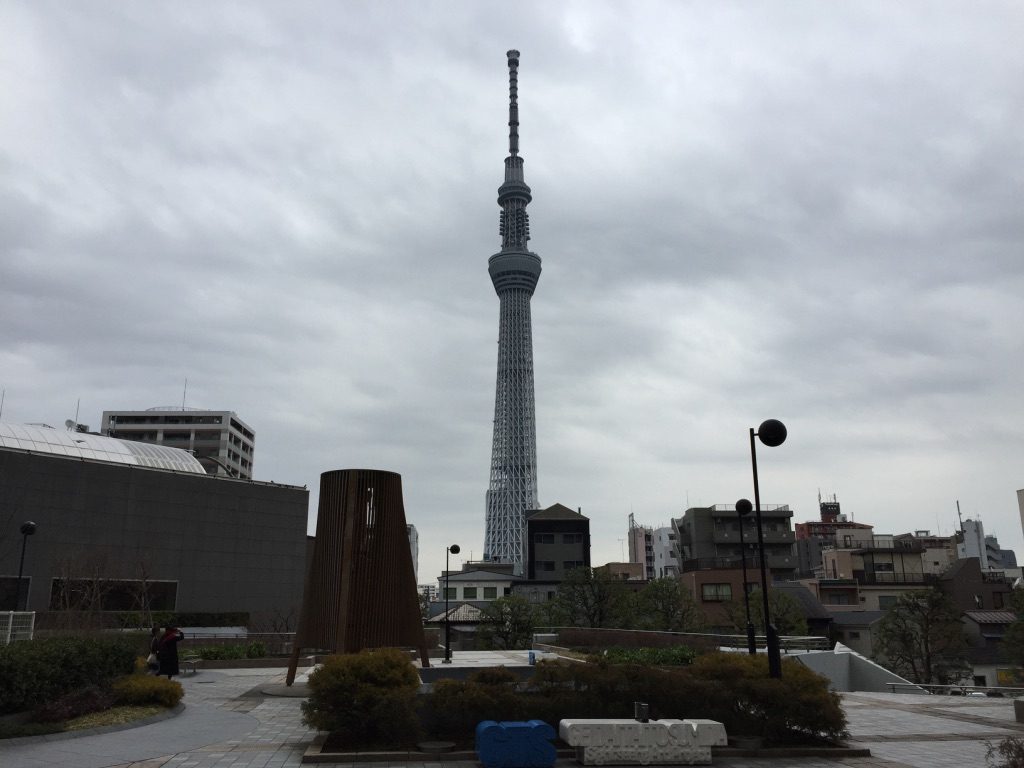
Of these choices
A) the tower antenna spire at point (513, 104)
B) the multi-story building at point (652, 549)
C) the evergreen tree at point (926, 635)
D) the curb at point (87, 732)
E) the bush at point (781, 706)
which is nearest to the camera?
the curb at point (87, 732)

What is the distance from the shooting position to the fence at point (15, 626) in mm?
21869

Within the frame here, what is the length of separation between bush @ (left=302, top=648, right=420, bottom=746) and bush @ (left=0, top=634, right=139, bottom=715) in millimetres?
5398

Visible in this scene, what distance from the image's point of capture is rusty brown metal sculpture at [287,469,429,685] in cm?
1945

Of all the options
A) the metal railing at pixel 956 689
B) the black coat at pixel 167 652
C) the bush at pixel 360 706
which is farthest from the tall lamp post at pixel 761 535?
the metal railing at pixel 956 689

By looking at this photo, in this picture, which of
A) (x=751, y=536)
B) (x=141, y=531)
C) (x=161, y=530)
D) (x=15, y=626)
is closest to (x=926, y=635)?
(x=751, y=536)

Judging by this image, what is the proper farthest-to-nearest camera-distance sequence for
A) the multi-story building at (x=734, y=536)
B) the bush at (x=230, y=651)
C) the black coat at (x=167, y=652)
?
the multi-story building at (x=734, y=536) < the bush at (x=230, y=651) < the black coat at (x=167, y=652)

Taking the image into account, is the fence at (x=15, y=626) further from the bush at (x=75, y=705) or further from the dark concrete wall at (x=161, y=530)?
the dark concrete wall at (x=161, y=530)

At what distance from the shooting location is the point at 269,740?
14.2 m

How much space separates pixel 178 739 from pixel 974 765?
42.9 feet

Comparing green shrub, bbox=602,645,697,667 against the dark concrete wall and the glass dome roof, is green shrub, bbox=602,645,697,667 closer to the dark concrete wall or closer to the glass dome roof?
the dark concrete wall

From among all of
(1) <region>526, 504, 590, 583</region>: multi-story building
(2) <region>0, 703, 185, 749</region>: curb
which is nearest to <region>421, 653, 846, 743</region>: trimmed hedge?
(2) <region>0, 703, 185, 749</region>: curb

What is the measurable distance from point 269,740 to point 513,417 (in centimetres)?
14517

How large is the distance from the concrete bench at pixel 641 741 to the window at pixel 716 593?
51.5 metres

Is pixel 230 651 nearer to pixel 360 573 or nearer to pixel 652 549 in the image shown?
pixel 360 573
